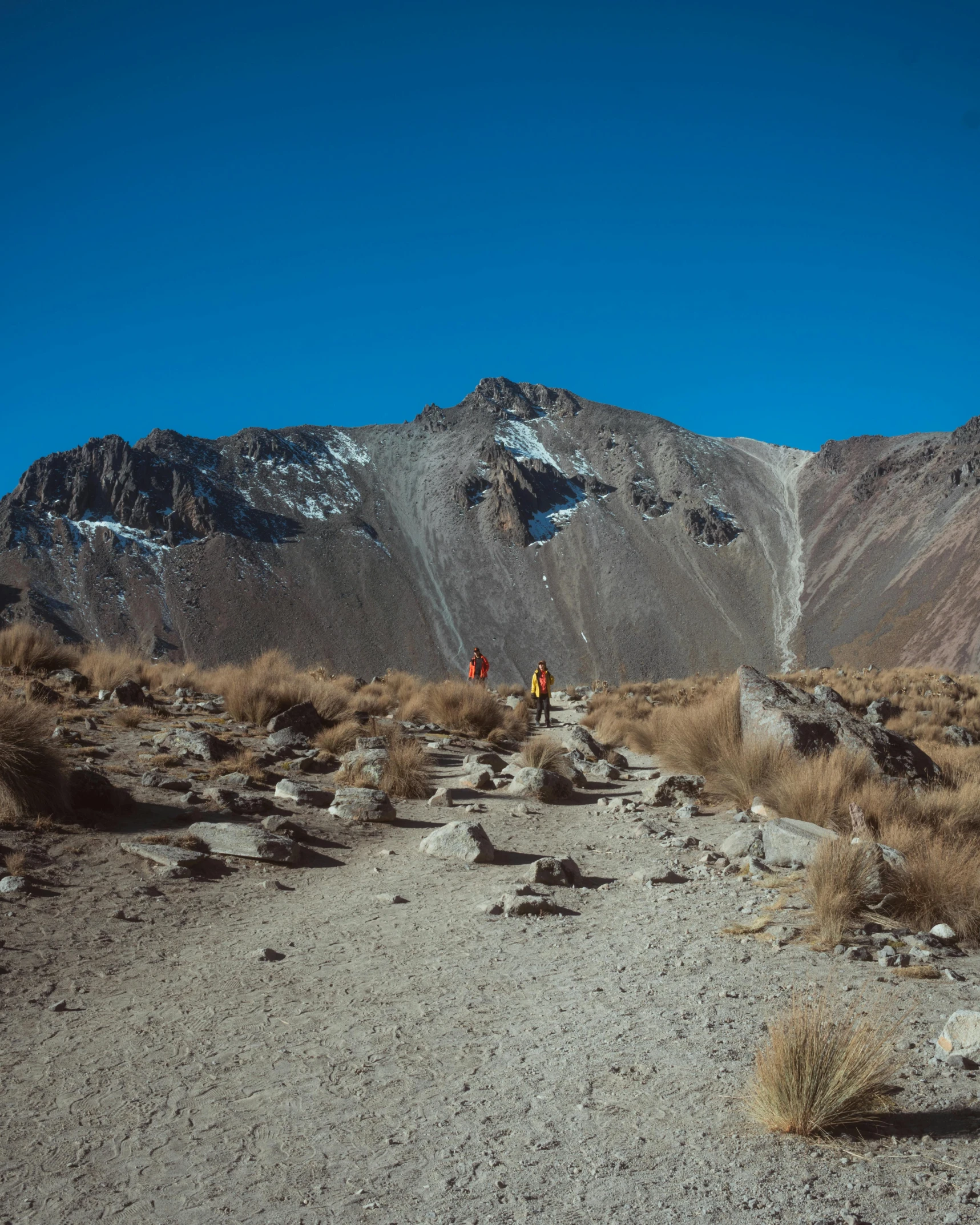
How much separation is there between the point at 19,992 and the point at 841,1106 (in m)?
4.41

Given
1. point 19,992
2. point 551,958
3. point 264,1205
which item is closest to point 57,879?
point 19,992

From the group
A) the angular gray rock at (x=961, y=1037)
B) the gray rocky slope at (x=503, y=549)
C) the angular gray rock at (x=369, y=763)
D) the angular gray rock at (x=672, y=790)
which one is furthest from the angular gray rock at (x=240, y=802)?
the gray rocky slope at (x=503, y=549)

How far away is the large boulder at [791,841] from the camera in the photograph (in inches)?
287

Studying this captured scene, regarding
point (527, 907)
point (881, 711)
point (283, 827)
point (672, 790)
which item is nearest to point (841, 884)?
point (527, 907)

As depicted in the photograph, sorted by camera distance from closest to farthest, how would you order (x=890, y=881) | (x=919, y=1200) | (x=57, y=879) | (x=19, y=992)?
(x=919, y=1200) < (x=19, y=992) < (x=890, y=881) < (x=57, y=879)

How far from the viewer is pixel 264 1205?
309 centimetres

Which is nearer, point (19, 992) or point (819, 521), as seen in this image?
point (19, 992)

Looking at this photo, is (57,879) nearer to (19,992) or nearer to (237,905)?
(237,905)

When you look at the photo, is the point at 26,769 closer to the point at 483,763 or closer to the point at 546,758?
the point at 483,763

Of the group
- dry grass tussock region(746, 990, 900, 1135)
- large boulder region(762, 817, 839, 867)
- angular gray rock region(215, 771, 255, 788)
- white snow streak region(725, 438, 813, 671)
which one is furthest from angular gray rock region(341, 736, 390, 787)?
white snow streak region(725, 438, 813, 671)

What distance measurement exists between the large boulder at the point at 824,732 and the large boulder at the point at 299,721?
6.75 m

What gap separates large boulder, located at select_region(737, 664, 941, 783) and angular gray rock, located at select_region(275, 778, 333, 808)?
567cm

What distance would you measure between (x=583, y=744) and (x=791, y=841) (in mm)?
7976

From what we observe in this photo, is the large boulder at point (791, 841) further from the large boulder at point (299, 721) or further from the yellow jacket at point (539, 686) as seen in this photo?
the yellow jacket at point (539, 686)
